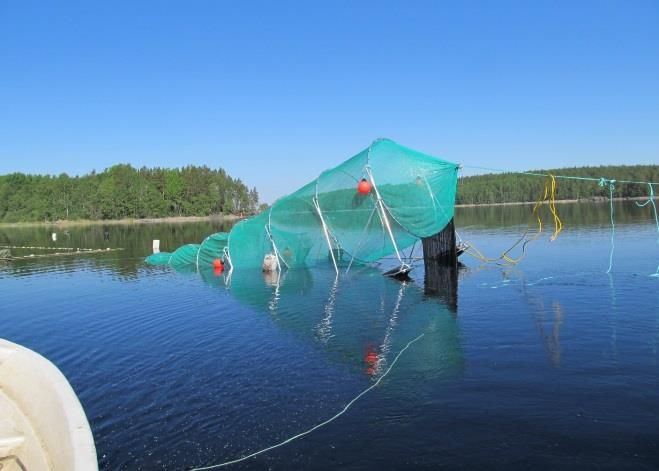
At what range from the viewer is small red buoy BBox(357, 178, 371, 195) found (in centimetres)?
1947

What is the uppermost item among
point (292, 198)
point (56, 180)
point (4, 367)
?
point (56, 180)

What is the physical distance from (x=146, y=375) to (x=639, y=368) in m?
9.12

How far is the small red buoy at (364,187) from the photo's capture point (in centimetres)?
1947

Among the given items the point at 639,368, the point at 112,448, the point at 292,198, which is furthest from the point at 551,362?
the point at 292,198

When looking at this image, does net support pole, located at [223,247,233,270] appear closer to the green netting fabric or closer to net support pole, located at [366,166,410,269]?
the green netting fabric

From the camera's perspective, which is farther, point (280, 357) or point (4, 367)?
point (280, 357)

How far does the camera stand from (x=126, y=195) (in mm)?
127438

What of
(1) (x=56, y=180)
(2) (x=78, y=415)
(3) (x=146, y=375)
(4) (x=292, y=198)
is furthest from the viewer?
(1) (x=56, y=180)

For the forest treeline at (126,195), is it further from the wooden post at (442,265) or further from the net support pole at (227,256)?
the wooden post at (442,265)

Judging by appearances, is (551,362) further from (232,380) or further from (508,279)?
(508,279)

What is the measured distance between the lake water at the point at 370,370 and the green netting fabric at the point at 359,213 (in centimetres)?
223

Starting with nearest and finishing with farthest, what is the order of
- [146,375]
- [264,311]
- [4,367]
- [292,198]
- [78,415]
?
[78,415] → [4,367] → [146,375] → [264,311] → [292,198]

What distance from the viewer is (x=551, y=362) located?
952 centimetres

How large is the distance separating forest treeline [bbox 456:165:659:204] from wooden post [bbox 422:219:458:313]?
438 ft
